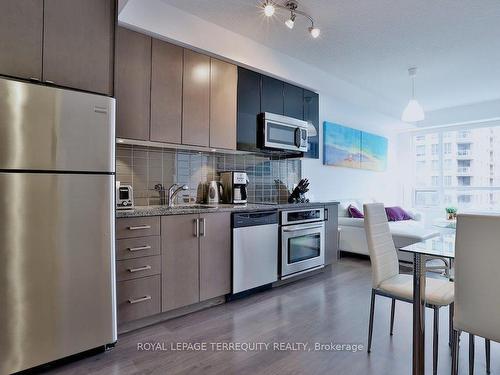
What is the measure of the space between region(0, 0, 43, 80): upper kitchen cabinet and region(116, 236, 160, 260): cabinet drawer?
1.15 metres

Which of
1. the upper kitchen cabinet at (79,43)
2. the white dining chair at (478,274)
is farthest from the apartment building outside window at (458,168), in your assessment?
the upper kitchen cabinet at (79,43)

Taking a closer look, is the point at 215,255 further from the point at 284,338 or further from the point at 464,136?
the point at 464,136

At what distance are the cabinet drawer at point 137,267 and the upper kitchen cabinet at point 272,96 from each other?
1.95 m

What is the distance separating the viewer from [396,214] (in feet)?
17.4

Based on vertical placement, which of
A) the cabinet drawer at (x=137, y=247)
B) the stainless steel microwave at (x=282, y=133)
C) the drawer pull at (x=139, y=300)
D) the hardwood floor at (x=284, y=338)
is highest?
the stainless steel microwave at (x=282, y=133)

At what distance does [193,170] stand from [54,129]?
5.09ft

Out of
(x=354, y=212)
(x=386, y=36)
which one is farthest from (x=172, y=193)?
(x=354, y=212)

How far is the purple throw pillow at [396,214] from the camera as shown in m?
5.23

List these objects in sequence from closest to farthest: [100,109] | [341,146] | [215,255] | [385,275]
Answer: [100,109] < [385,275] < [215,255] < [341,146]

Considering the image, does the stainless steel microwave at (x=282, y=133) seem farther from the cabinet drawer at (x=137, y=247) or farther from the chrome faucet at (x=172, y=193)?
the cabinet drawer at (x=137, y=247)

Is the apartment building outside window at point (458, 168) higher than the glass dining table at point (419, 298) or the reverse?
higher

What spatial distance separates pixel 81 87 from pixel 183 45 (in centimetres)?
108

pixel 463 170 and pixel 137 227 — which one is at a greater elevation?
pixel 463 170

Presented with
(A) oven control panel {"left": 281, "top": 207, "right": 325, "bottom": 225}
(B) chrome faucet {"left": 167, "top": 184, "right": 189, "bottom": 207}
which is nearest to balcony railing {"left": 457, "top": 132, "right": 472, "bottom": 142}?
(A) oven control panel {"left": 281, "top": 207, "right": 325, "bottom": 225}
